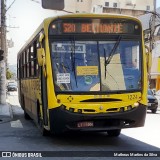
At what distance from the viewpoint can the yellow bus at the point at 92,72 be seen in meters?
11.1

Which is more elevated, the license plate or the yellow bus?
the yellow bus

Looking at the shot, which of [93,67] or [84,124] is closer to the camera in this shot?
[84,124]

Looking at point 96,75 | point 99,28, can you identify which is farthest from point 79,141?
point 99,28

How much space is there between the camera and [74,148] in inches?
442

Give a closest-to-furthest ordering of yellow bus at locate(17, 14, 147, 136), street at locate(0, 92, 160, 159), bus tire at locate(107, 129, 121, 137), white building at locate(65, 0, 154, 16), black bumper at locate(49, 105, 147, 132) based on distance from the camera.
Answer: black bumper at locate(49, 105, 147, 132) < yellow bus at locate(17, 14, 147, 136) < street at locate(0, 92, 160, 159) < bus tire at locate(107, 129, 121, 137) < white building at locate(65, 0, 154, 16)

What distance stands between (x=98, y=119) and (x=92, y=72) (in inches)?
46.3

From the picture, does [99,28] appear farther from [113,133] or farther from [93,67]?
Result: [113,133]

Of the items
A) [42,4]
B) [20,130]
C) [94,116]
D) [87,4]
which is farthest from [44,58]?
[87,4]

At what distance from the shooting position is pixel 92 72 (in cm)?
1134

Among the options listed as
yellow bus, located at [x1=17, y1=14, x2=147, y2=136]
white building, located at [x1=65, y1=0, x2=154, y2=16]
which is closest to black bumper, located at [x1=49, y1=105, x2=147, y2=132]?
yellow bus, located at [x1=17, y1=14, x2=147, y2=136]

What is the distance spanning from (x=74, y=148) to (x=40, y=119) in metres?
2.24

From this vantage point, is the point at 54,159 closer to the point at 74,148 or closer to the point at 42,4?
the point at 74,148

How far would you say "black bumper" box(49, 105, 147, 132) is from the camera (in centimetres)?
1101

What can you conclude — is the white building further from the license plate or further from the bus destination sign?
the license plate
